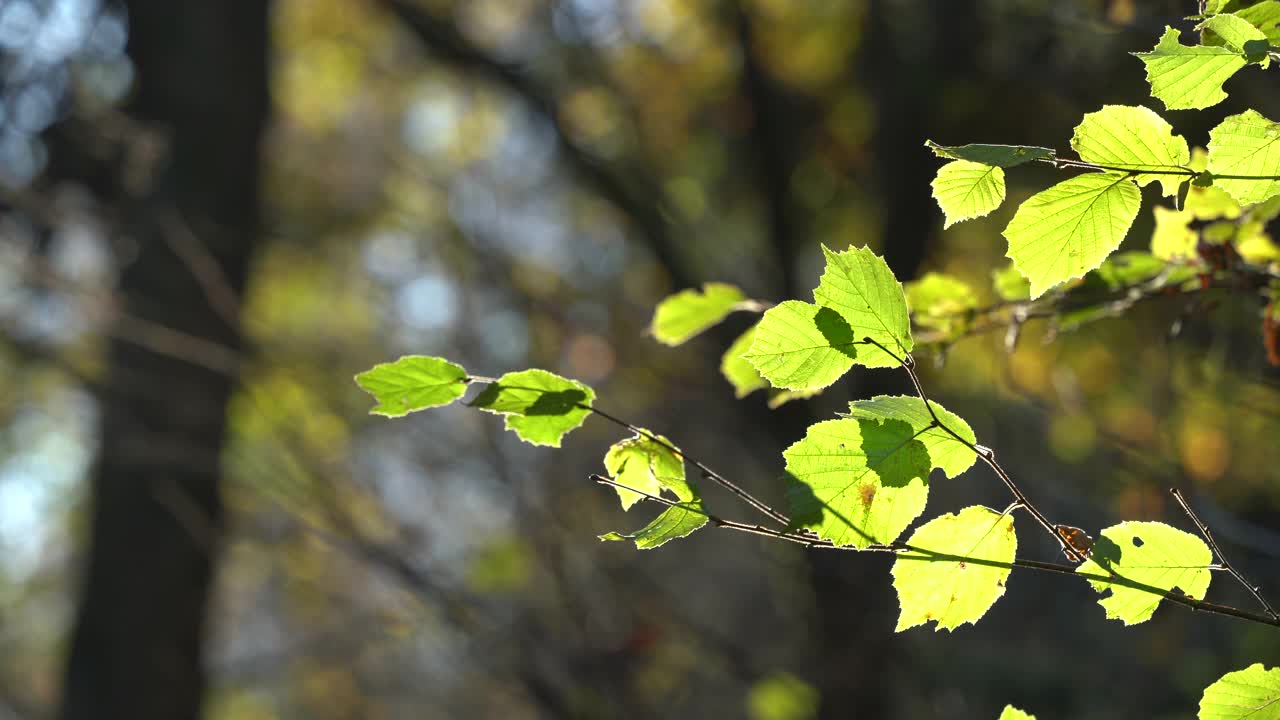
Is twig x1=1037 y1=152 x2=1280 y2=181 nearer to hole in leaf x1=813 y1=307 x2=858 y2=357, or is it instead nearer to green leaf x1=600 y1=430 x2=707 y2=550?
hole in leaf x1=813 y1=307 x2=858 y2=357

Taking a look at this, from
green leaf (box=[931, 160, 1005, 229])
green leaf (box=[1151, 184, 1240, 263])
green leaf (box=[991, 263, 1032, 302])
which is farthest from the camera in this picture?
green leaf (box=[991, 263, 1032, 302])

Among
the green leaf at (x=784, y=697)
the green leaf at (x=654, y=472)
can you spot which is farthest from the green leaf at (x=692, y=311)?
the green leaf at (x=784, y=697)

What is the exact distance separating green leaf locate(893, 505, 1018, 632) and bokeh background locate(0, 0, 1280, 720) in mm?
1080

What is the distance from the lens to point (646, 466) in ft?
2.80

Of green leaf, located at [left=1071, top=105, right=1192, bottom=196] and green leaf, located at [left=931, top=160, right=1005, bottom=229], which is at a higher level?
green leaf, located at [left=1071, top=105, right=1192, bottom=196]

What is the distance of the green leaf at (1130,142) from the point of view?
2.44ft

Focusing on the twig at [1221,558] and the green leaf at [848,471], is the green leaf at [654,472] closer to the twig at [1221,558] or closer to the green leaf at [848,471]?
the green leaf at [848,471]

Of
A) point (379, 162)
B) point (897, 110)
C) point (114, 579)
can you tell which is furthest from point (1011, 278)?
point (379, 162)

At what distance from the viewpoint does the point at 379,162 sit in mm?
6621

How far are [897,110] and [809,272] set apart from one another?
2205mm

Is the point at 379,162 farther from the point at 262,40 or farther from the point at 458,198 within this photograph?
the point at 458,198

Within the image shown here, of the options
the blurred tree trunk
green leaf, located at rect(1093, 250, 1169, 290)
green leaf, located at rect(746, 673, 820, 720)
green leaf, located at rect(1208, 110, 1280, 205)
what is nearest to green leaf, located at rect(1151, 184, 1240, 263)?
green leaf, located at rect(1093, 250, 1169, 290)

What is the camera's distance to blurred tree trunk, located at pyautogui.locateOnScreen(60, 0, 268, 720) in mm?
3838

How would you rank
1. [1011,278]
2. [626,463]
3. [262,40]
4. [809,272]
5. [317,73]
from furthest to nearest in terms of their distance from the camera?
[317,73] → [809,272] → [262,40] → [1011,278] → [626,463]
